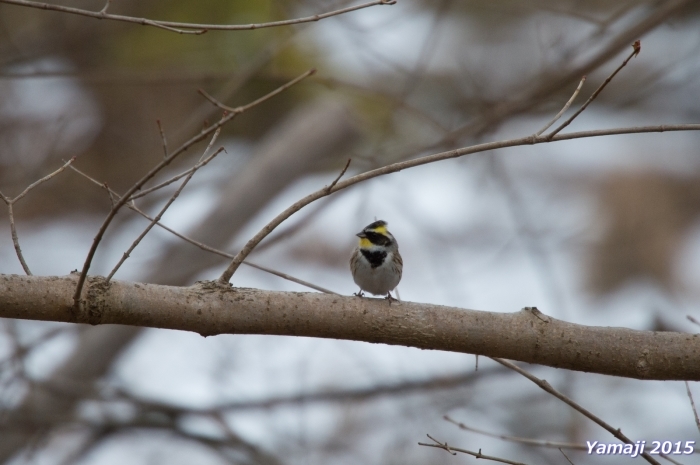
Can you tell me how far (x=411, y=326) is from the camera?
10.0 feet

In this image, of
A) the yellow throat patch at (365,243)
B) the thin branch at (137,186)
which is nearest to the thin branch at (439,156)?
the thin branch at (137,186)

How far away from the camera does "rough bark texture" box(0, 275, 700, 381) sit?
286cm

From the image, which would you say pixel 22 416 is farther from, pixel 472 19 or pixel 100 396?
pixel 472 19

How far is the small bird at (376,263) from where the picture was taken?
4559 millimetres

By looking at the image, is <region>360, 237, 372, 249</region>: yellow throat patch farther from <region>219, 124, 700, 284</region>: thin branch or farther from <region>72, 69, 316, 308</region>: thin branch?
<region>72, 69, 316, 308</region>: thin branch

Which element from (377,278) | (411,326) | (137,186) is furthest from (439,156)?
(377,278)

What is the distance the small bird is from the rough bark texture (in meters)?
1.33

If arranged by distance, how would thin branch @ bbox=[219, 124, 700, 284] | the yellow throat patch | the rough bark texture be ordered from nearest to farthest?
thin branch @ bbox=[219, 124, 700, 284]
the rough bark texture
the yellow throat patch

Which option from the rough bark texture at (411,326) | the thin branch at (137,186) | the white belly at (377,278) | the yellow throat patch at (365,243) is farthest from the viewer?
the yellow throat patch at (365,243)

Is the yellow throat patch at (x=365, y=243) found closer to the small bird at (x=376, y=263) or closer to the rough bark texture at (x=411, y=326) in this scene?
the small bird at (x=376, y=263)

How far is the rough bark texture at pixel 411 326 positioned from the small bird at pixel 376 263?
4.35 feet

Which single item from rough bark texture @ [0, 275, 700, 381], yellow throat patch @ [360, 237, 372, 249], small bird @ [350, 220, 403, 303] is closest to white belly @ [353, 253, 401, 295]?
small bird @ [350, 220, 403, 303]

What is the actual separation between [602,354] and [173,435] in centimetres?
453

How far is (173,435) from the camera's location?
646cm
